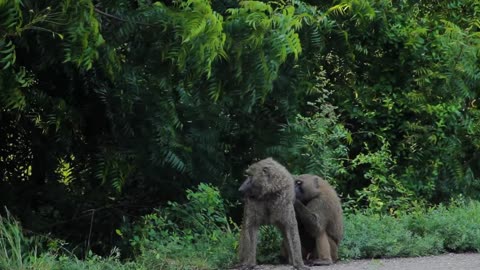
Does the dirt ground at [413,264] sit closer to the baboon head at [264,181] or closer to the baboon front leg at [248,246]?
the baboon front leg at [248,246]

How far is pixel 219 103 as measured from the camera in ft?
40.3

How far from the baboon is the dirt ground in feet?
0.76

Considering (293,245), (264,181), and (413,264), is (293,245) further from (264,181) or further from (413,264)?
(413,264)

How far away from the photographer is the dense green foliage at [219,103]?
30.5ft

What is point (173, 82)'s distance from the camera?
35.6 feet

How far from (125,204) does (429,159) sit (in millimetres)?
5801

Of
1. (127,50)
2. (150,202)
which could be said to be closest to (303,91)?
(150,202)

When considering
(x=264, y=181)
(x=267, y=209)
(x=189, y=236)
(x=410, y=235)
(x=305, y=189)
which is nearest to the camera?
(x=264, y=181)

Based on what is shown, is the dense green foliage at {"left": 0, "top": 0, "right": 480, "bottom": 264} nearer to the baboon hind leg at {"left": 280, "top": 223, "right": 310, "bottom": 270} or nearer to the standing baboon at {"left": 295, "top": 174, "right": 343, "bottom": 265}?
the standing baboon at {"left": 295, "top": 174, "right": 343, "bottom": 265}

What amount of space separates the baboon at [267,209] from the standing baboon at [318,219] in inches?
19.5

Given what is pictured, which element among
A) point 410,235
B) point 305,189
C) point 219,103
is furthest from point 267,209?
point 219,103

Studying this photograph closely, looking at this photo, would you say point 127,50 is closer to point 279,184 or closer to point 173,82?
point 173,82

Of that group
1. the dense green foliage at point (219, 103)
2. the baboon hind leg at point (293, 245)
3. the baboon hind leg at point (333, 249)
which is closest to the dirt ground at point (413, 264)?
the baboon hind leg at point (333, 249)

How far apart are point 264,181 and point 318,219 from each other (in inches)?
38.0
